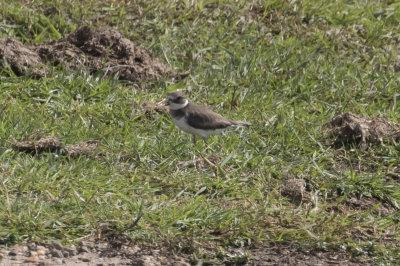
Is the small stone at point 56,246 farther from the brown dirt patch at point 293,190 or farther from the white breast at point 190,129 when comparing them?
the brown dirt patch at point 293,190

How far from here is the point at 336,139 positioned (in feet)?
25.2

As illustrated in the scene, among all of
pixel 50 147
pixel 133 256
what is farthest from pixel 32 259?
pixel 50 147

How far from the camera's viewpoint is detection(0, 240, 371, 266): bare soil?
17.7 feet

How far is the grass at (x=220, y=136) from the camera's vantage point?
5961mm

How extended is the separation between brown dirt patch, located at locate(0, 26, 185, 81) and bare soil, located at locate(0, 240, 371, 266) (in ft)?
9.94

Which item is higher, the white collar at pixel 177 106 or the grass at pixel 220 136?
the white collar at pixel 177 106

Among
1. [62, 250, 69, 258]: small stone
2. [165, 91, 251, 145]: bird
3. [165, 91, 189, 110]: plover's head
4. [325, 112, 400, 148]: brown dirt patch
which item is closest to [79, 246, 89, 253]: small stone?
[62, 250, 69, 258]: small stone

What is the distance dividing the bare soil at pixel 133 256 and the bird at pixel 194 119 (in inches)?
57.1

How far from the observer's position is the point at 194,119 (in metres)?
7.02

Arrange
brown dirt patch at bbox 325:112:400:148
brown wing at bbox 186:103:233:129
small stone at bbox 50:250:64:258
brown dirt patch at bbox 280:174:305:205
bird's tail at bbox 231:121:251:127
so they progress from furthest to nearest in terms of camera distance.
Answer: brown dirt patch at bbox 325:112:400:148, bird's tail at bbox 231:121:251:127, brown wing at bbox 186:103:233:129, brown dirt patch at bbox 280:174:305:205, small stone at bbox 50:250:64:258

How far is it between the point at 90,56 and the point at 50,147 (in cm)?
200

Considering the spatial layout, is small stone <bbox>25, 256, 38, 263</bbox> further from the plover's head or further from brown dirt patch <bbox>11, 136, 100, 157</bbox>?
the plover's head

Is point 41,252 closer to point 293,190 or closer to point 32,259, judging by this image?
point 32,259

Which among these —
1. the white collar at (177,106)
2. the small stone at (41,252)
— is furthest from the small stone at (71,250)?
the white collar at (177,106)
